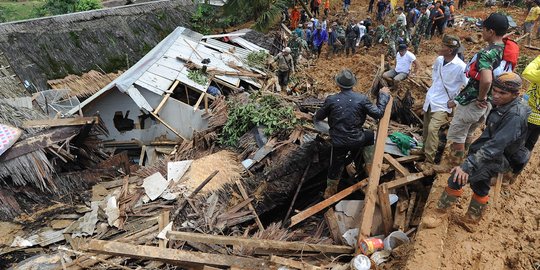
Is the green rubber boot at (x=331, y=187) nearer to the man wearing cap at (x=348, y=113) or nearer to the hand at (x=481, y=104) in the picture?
the man wearing cap at (x=348, y=113)

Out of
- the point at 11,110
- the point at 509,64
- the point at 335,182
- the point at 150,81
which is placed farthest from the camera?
the point at 150,81

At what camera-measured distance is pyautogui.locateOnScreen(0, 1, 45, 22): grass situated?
82.8 ft

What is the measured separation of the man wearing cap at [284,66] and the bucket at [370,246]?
8.60 metres

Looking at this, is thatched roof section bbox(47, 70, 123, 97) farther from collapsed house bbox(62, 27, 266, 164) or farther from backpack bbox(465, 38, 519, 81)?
backpack bbox(465, 38, 519, 81)

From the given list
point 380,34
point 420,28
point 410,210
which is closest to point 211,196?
point 410,210

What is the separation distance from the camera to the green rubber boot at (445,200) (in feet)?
14.6

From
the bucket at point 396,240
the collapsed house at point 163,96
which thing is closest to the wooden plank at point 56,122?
the collapsed house at point 163,96

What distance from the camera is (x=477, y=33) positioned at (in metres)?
16.7

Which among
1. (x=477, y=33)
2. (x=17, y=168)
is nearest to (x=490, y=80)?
(x=17, y=168)

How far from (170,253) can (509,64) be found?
4.91 m

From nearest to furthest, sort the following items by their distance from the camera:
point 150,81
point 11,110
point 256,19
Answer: point 11,110 → point 150,81 → point 256,19

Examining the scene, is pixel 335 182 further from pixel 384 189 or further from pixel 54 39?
pixel 54 39

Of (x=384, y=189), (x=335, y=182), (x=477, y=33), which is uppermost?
(x=384, y=189)

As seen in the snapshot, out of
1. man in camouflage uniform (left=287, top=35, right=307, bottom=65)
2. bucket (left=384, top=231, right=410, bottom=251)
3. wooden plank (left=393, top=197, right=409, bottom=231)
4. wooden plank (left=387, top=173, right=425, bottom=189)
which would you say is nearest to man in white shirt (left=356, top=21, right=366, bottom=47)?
man in camouflage uniform (left=287, top=35, right=307, bottom=65)
